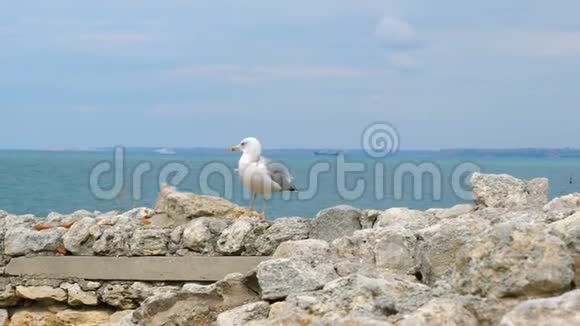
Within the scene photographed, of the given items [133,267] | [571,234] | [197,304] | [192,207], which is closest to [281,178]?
[192,207]

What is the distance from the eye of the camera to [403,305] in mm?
4430

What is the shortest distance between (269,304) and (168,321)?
2.61 feet

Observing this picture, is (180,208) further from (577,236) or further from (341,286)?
(577,236)

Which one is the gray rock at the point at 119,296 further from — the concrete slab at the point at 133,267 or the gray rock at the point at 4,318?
the gray rock at the point at 4,318

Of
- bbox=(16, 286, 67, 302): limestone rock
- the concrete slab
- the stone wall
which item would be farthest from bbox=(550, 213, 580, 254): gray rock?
bbox=(16, 286, 67, 302): limestone rock

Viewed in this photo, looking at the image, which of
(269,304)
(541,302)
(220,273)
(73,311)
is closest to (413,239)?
(269,304)

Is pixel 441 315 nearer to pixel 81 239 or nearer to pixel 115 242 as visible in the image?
pixel 115 242

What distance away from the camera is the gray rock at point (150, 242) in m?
9.09

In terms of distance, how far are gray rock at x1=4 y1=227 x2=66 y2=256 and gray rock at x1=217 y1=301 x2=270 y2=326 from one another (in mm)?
4187

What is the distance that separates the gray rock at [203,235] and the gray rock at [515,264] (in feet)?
14.9

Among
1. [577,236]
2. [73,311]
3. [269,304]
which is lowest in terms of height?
[73,311]

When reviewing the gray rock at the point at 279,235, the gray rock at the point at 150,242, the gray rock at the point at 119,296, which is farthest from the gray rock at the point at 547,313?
the gray rock at the point at 119,296

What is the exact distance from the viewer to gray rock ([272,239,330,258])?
6.53 m

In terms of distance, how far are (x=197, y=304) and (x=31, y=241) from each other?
3760 millimetres
